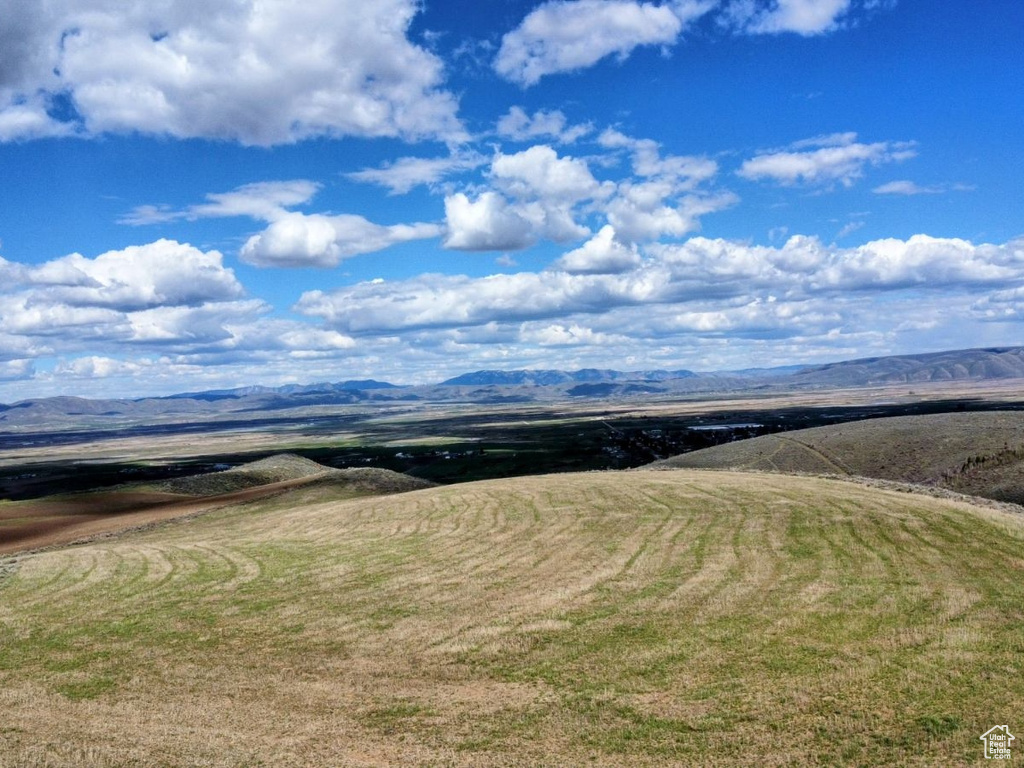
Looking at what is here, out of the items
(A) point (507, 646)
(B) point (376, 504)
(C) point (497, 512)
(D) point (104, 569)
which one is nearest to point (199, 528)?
(B) point (376, 504)

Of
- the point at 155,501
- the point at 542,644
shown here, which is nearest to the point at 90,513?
the point at 155,501

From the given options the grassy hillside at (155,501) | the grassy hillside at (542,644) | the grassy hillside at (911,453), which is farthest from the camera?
the grassy hillside at (911,453)

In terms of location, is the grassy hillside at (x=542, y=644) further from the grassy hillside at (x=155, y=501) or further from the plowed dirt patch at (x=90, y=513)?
the grassy hillside at (x=155, y=501)

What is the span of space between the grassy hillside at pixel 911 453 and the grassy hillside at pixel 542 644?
37069 millimetres

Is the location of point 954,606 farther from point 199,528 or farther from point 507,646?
point 199,528

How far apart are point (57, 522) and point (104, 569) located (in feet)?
117

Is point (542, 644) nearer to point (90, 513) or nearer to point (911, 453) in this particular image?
point (90, 513)

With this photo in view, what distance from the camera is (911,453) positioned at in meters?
87.1

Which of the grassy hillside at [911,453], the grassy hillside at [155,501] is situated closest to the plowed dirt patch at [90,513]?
the grassy hillside at [155,501]

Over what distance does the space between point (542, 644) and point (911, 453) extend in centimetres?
8081

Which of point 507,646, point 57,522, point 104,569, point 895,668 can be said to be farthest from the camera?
point 57,522

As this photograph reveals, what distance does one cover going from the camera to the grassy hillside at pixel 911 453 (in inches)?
2894

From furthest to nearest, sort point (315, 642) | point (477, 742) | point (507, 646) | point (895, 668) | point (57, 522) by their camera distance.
Result: 1. point (57, 522)
2. point (315, 642)
3. point (507, 646)
4. point (895, 668)
5. point (477, 742)

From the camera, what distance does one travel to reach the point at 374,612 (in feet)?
92.1
